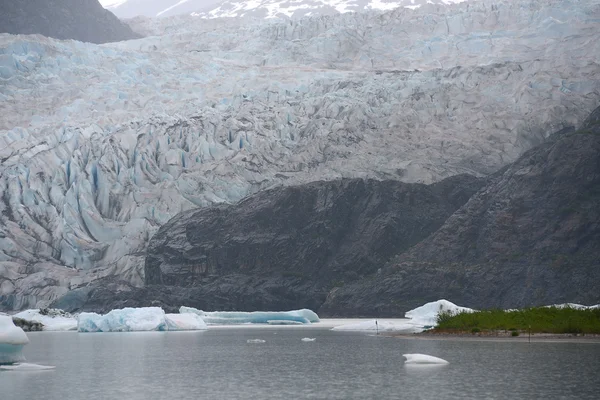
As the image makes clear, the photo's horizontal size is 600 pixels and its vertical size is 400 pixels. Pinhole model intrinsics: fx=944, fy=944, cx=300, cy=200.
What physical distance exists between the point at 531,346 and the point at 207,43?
90.1 m

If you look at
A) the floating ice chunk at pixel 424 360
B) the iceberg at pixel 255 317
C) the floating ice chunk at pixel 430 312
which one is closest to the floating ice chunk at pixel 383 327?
the floating ice chunk at pixel 430 312

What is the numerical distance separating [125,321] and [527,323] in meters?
27.3

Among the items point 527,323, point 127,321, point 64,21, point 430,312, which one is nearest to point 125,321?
point 127,321

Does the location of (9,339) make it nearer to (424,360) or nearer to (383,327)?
(424,360)

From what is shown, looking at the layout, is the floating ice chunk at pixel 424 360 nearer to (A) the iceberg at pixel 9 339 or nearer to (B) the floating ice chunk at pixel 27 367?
(B) the floating ice chunk at pixel 27 367

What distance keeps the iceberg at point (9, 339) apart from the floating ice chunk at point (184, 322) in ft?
95.4

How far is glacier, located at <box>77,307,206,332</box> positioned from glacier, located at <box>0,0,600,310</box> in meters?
21.1

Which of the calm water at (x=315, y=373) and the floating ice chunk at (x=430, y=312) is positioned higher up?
the floating ice chunk at (x=430, y=312)

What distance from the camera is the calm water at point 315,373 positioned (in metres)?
22.0

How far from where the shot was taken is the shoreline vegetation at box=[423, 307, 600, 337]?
4019 cm

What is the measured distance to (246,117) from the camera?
9338 centimetres

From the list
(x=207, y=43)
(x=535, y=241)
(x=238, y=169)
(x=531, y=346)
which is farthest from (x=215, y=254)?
(x=531, y=346)

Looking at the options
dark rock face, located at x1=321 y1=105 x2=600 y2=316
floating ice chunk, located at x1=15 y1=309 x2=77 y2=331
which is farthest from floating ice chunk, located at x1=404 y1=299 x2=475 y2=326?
floating ice chunk, located at x1=15 y1=309 x2=77 y2=331

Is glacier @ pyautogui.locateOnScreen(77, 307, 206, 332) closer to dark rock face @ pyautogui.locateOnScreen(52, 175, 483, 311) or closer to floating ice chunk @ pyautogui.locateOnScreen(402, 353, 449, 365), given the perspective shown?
dark rock face @ pyautogui.locateOnScreen(52, 175, 483, 311)
